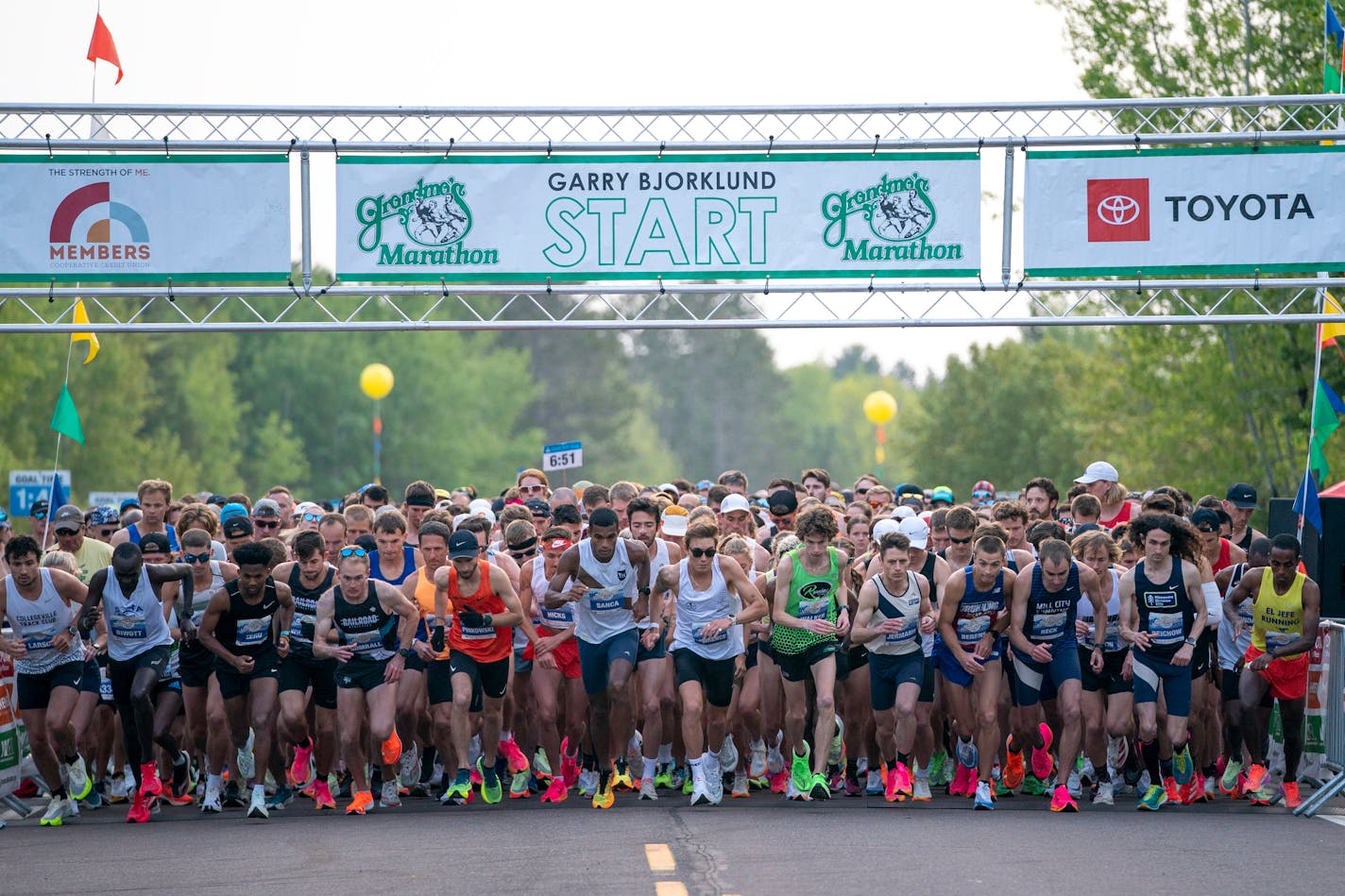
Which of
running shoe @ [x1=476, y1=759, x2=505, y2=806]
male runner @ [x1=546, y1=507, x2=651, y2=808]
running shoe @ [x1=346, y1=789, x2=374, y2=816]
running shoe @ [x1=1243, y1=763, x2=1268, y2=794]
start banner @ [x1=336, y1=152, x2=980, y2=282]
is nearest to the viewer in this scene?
running shoe @ [x1=346, y1=789, x2=374, y2=816]

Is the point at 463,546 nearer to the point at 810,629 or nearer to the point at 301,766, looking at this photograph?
the point at 301,766

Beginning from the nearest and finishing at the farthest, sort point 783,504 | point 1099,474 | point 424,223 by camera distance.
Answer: point 783,504, point 424,223, point 1099,474

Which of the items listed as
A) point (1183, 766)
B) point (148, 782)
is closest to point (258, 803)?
point (148, 782)

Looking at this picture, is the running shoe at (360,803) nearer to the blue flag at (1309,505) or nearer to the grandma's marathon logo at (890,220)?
the grandma's marathon logo at (890,220)

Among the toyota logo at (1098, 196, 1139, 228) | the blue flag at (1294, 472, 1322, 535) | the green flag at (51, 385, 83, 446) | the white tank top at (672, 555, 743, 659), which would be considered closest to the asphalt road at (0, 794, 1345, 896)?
the white tank top at (672, 555, 743, 659)

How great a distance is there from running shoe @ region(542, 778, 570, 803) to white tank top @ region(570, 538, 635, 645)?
0.95m

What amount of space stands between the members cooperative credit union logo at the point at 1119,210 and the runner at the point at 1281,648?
12.4ft

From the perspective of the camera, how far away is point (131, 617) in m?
11.1

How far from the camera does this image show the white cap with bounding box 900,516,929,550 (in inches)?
453

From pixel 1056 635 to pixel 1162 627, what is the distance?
0.68 meters

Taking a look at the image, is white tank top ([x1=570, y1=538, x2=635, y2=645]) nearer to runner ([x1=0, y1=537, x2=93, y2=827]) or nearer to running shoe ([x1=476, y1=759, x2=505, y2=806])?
running shoe ([x1=476, y1=759, x2=505, y2=806])

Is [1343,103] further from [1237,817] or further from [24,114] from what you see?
[24,114]

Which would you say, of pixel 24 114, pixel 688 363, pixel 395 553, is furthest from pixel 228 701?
pixel 688 363

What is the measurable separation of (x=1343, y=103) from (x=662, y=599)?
7602mm
